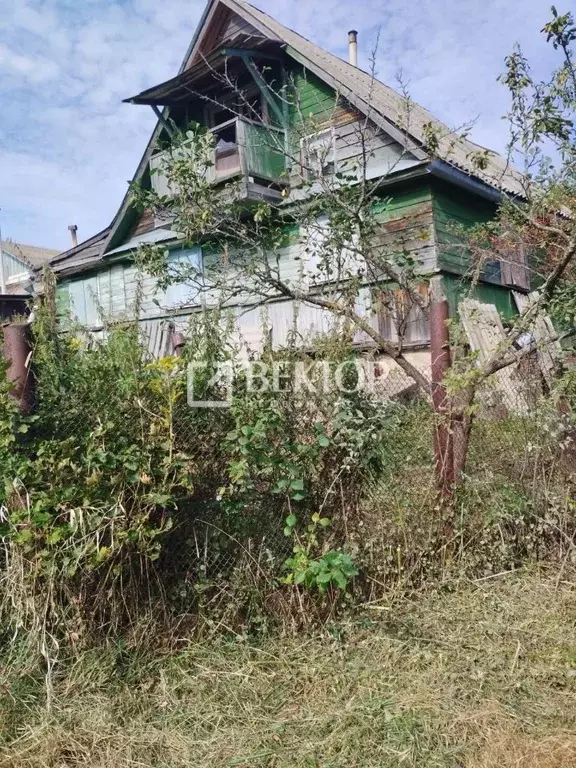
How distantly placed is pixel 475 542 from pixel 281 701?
5.15ft

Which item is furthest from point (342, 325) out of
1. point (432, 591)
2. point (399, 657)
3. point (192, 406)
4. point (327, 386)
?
point (399, 657)

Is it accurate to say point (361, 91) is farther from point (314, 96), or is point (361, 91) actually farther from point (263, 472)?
point (263, 472)

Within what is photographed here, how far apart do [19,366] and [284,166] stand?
974 centimetres

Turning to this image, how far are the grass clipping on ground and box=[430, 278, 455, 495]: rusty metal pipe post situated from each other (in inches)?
31.3

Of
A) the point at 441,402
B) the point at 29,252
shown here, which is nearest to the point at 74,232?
the point at 29,252

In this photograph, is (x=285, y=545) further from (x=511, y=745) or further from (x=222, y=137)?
(x=222, y=137)

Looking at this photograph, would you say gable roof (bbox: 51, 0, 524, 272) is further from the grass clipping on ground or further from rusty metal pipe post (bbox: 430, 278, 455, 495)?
the grass clipping on ground

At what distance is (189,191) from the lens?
4.37 meters

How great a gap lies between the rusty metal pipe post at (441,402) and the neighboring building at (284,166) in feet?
13.9

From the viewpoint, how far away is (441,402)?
3.59 meters

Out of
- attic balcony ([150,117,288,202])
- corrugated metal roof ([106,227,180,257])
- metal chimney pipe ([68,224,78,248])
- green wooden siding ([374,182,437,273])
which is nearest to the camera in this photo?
green wooden siding ([374,182,437,273])

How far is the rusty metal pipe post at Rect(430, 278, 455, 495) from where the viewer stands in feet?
11.7

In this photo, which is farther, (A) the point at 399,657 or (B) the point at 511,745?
(A) the point at 399,657

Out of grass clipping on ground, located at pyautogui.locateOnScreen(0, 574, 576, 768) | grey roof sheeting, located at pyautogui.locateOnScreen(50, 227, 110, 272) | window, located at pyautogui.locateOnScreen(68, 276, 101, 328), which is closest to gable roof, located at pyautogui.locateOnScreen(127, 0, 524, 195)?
grey roof sheeting, located at pyautogui.locateOnScreen(50, 227, 110, 272)
